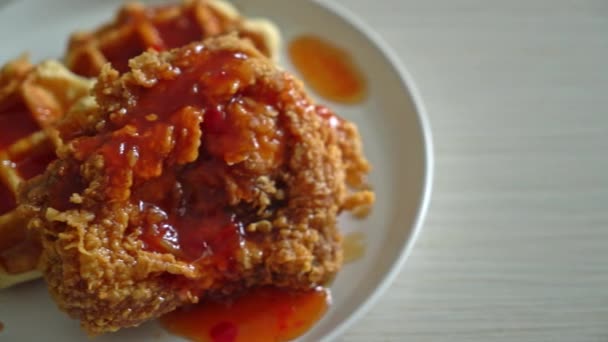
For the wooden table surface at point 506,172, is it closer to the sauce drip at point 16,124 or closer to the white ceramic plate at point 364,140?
the white ceramic plate at point 364,140

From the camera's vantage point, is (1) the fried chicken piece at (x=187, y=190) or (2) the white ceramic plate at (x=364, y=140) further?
(2) the white ceramic plate at (x=364, y=140)

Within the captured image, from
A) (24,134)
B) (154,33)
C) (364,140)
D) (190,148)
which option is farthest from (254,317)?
(154,33)

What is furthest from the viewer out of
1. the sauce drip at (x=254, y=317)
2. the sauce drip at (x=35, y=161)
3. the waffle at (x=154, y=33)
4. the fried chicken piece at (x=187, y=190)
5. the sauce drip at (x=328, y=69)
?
the sauce drip at (x=328, y=69)

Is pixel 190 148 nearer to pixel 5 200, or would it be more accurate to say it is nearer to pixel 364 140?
pixel 5 200

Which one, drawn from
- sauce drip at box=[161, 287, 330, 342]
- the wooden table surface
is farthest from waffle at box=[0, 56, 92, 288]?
the wooden table surface

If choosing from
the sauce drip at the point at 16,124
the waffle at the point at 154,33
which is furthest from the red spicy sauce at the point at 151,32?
the sauce drip at the point at 16,124
